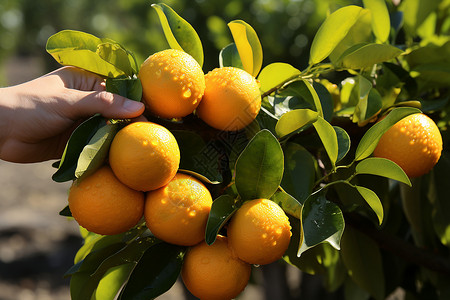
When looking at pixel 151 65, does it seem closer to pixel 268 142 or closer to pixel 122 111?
pixel 122 111

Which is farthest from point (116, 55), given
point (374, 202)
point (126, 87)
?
point (374, 202)

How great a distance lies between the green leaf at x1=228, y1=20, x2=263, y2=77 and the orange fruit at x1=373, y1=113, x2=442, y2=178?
21cm

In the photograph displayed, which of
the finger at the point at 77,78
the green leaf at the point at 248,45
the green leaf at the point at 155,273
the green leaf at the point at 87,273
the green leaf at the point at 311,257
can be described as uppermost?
the green leaf at the point at 248,45

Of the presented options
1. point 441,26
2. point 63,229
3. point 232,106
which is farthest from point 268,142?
point 63,229

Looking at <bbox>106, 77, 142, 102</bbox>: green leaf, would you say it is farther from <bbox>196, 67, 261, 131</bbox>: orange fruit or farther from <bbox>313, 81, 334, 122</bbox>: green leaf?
<bbox>313, 81, 334, 122</bbox>: green leaf

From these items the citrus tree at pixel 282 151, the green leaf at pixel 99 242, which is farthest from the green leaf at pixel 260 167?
the green leaf at pixel 99 242

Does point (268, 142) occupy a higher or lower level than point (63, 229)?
higher

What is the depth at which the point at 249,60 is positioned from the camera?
661 mm

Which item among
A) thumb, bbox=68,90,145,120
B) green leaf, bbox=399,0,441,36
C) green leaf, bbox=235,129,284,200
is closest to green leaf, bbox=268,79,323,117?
green leaf, bbox=235,129,284,200

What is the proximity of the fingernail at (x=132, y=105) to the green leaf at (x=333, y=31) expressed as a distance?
25 cm

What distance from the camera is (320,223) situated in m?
0.55

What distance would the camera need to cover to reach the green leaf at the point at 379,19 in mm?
765

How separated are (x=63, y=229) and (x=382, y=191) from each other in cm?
300

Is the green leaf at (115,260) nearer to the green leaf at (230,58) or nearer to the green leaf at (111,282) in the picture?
the green leaf at (111,282)
